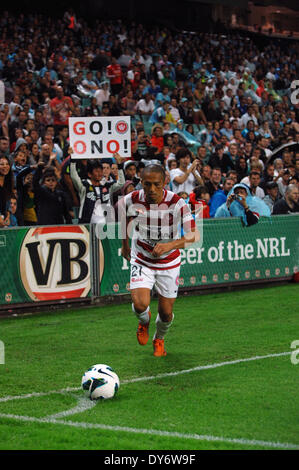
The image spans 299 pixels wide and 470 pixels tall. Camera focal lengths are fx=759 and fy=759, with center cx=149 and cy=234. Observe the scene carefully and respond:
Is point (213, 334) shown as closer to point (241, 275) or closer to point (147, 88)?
point (241, 275)

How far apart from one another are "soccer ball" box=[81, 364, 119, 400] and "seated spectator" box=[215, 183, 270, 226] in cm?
809

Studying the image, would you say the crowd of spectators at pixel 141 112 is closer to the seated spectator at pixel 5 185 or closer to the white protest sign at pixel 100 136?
the seated spectator at pixel 5 185

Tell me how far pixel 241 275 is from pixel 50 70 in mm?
10019

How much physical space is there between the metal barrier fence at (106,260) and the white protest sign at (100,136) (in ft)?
5.22

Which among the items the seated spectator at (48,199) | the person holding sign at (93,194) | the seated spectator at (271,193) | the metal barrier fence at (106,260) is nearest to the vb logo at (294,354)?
the metal barrier fence at (106,260)

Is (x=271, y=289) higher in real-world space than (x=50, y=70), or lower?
lower

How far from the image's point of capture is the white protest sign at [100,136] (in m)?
13.8

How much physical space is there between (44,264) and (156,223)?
419cm

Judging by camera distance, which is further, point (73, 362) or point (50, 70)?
point (50, 70)

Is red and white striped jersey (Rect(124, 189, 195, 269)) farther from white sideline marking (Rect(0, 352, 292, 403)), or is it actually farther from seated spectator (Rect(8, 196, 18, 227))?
seated spectator (Rect(8, 196, 18, 227))

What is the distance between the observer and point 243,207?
15.0 m

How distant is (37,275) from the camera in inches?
489

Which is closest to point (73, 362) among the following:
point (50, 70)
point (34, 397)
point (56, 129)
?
point (34, 397)

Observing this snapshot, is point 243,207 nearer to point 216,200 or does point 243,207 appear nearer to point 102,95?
point 216,200
